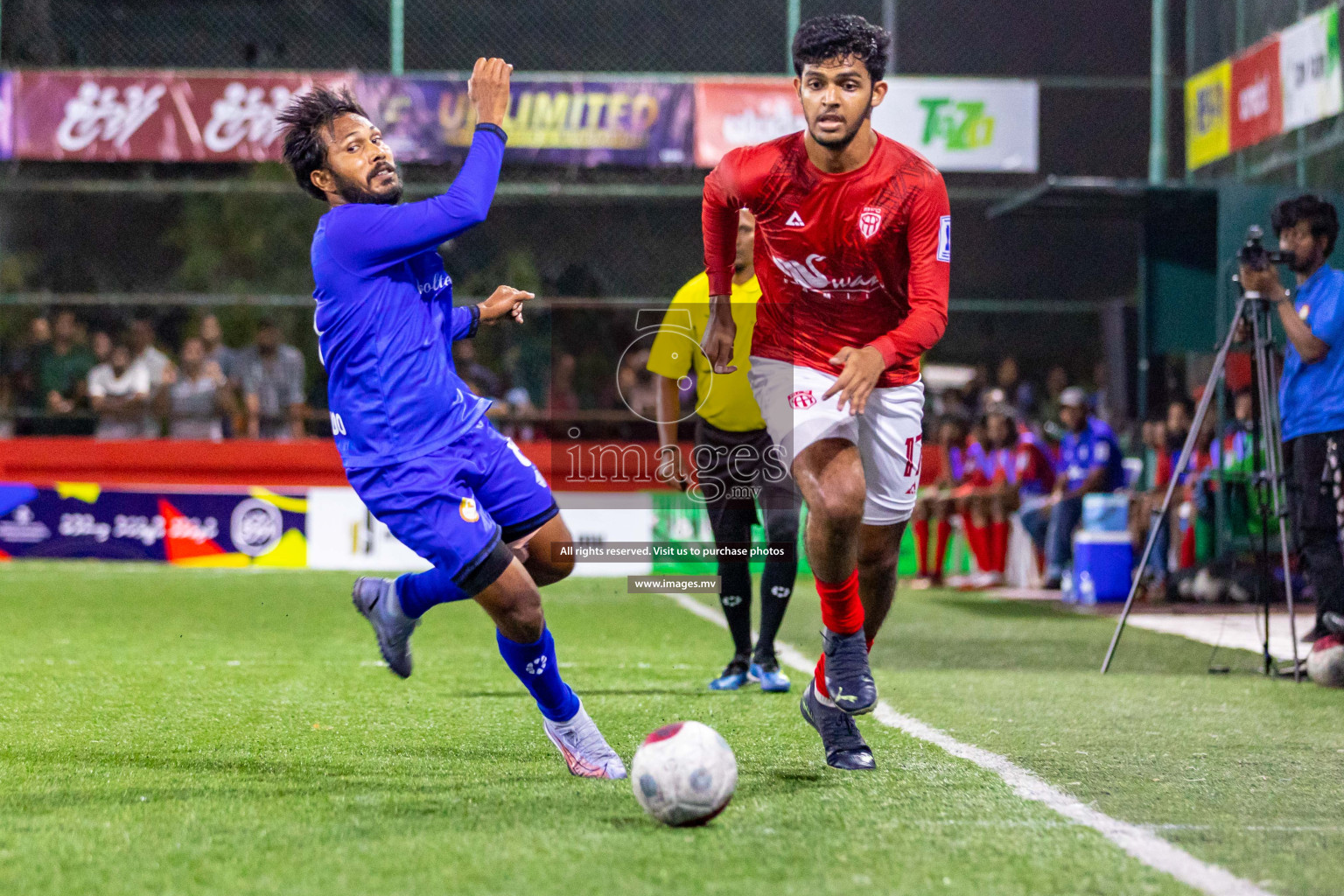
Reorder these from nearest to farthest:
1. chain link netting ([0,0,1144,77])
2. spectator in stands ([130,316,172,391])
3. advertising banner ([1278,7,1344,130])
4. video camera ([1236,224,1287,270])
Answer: video camera ([1236,224,1287,270]) < advertising banner ([1278,7,1344,130]) < spectator in stands ([130,316,172,391]) < chain link netting ([0,0,1144,77])

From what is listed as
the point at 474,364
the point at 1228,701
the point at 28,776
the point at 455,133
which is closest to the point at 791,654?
the point at 1228,701

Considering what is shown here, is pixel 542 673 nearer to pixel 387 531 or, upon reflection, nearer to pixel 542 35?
pixel 387 531

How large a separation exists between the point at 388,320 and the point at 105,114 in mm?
13448

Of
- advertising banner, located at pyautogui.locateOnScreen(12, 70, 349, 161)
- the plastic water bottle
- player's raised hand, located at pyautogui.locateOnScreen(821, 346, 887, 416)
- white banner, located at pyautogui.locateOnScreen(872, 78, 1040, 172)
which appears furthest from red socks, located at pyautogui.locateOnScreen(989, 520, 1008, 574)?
player's raised hand, located at pyautogui.locateOnScreen(821, 346, 887, 416)

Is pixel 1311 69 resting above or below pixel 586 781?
above

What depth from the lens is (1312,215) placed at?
7.78 m

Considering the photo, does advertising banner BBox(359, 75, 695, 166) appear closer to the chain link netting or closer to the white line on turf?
the chain link netting

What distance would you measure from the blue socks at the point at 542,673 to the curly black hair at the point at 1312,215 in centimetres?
506

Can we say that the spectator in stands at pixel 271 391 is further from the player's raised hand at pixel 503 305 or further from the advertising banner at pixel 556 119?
the player's raised hand at pixel 503 305

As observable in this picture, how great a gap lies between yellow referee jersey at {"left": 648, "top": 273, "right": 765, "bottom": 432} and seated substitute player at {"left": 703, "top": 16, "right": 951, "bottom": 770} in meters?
1.70

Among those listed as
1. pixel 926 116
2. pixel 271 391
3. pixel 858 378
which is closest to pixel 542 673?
pixel 858 378

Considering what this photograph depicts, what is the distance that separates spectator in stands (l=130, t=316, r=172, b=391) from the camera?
632 inches

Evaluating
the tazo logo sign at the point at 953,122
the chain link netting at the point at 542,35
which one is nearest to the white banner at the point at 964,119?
the tazo logo sign at the point at 953,122

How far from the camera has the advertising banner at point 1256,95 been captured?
13523mm
